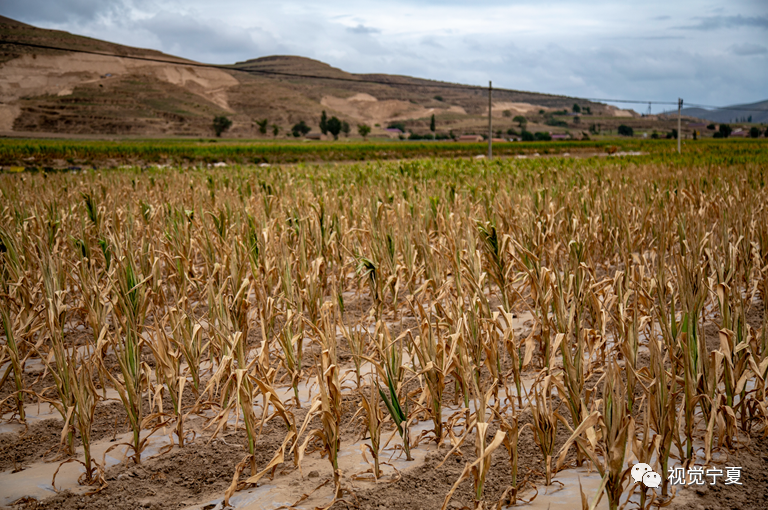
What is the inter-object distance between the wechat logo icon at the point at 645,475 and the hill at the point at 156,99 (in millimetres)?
92644

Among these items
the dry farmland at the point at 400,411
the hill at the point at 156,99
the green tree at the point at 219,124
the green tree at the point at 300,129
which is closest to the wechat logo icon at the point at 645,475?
the dry farmland at the point at 400,411

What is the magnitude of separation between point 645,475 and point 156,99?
5939 inches

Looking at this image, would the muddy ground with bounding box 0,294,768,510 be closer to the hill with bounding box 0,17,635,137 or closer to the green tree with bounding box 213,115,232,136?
the hill with bounding box 0,17,635,137

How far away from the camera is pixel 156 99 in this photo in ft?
438

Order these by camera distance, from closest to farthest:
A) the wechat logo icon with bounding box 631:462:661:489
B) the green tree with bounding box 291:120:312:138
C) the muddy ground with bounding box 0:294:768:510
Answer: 1. the wechat logo icon with bounding box 631:462:661:489
2. the muddy ground with bounding box 0:294:768:510
3. the green tree with bounding box 291:120:312:138

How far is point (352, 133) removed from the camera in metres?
144

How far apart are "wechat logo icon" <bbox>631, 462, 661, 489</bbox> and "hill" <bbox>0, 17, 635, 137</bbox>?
92644mm

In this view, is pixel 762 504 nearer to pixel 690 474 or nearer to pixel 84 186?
pixel 690 474

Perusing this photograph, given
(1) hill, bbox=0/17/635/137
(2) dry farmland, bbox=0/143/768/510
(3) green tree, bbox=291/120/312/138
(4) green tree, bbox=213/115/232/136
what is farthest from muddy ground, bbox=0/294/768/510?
(3) green tree, bbox=291/120/312/138

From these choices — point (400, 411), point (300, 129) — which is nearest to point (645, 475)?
point (400, 411)

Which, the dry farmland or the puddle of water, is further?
the puddle of water

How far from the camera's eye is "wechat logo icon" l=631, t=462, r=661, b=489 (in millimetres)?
1935

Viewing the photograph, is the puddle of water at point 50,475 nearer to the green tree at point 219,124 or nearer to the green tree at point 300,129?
the green tree at point 219,124

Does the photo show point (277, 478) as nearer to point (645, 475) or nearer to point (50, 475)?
point (50, 475)
